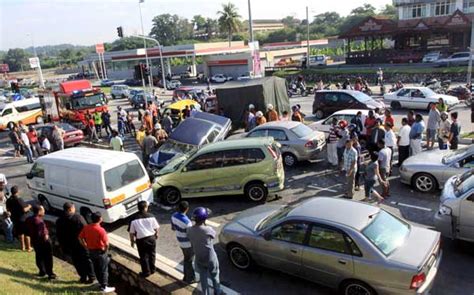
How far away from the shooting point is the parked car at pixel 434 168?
1066 cm

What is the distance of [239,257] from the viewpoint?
8172 millimetres

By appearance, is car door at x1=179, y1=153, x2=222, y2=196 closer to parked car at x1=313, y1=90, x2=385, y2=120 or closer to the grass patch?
the grass patch

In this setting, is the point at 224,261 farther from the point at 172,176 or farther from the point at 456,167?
the point at 456,167

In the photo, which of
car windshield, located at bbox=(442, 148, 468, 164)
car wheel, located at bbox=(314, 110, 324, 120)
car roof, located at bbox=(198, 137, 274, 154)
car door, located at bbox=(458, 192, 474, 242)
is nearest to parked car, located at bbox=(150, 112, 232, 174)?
car roof, located at bbox=(198, 137, 274, 154)

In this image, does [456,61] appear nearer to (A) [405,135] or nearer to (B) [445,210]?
(A) [405,135]

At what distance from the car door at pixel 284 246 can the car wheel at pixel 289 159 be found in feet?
23.0

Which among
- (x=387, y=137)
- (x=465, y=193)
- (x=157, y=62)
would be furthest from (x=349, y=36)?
(x=465, y=193)

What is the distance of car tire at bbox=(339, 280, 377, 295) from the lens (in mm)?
6641

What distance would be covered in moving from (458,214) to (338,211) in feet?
8.66

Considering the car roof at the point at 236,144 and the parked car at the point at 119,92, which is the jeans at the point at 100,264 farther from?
the parked car at the point at 119,92

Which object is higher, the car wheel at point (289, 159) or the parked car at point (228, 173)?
the parked car at point (228, 173)

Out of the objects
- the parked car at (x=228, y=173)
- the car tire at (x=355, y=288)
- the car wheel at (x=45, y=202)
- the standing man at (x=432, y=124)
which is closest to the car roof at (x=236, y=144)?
the parked car at (x=228, y=173)

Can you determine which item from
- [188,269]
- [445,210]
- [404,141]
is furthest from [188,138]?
[445,210]

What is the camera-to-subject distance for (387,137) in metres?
12.5
